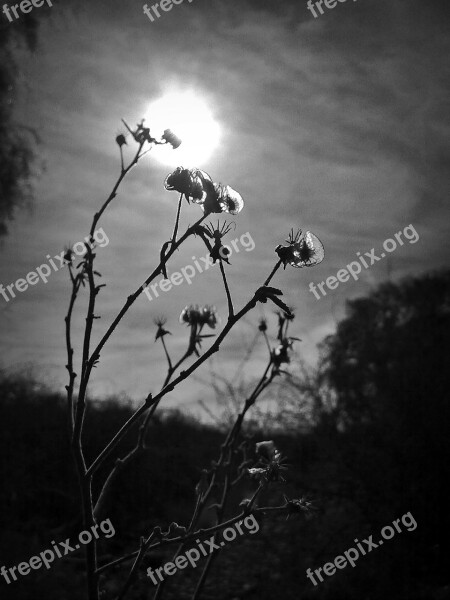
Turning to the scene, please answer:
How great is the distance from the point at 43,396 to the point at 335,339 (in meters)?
4.14

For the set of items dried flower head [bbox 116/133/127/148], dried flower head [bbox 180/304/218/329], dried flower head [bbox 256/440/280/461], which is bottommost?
dried flower head [bbox 256/440/280/461]

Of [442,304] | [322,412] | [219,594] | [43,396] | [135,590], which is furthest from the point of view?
[442,304]

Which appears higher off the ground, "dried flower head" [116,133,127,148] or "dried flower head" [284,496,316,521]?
"dried flower head" [116,133,127,148]

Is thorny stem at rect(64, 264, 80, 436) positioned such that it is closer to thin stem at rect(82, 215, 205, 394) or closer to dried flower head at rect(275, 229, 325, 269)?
thin stem at rect(82, 215, 205, 394)

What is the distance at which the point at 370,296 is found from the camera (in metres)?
8.60

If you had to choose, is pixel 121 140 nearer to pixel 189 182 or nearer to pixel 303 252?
pixel 189 182

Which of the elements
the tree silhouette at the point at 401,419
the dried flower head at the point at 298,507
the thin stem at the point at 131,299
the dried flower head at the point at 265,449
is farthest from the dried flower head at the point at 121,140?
the tree silhouette at the point at 401,419

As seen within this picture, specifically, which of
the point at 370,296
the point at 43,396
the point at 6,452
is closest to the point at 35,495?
the point at 6,452

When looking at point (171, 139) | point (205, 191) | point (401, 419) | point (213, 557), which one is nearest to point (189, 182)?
point (205, 191)

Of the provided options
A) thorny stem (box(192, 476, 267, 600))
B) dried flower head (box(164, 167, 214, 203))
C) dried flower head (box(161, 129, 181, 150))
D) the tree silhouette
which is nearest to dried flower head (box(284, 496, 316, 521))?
thorny stem (box(192, 476, 267, 600))

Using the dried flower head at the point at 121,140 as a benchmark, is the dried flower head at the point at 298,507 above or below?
below

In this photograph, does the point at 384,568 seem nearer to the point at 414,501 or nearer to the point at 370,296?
the point at 414,501

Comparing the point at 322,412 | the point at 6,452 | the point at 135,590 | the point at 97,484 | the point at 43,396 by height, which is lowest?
the point at 135,590

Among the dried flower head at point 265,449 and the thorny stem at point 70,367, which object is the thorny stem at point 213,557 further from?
the thorny stem at point 70,367
